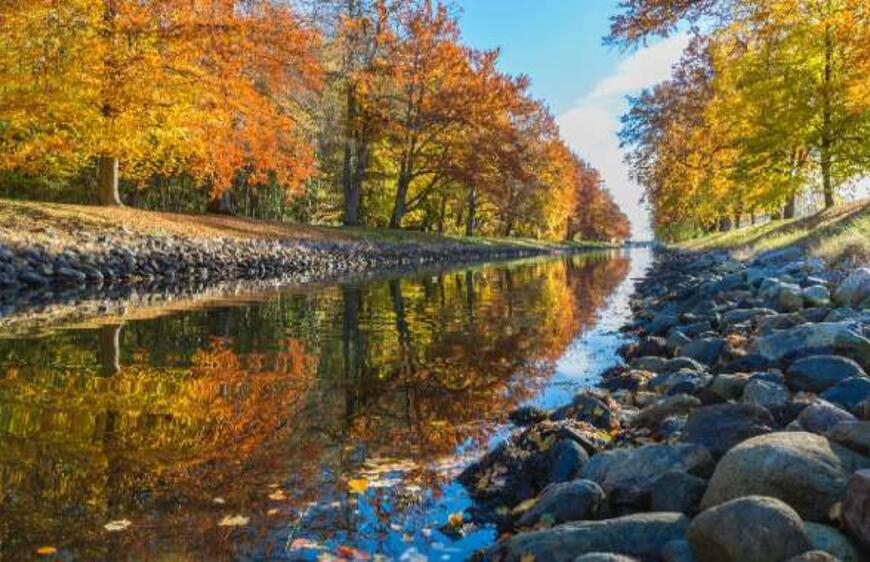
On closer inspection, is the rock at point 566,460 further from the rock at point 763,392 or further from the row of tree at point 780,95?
the row of tree at point 780,95

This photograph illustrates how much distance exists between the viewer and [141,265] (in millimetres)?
17484

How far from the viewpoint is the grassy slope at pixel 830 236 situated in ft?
45.2

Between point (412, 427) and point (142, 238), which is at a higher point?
point (142, 238)

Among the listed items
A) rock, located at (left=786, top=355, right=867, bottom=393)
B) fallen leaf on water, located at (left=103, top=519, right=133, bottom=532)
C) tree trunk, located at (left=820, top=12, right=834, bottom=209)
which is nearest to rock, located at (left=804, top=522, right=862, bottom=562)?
rock, located at (left=786, top=355, right=867, bottom=393)

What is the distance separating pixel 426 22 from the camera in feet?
117

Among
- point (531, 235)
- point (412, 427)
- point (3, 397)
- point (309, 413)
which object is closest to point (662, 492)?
point (412, 427)

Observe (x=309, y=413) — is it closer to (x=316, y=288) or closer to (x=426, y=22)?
(x=316, y=288)

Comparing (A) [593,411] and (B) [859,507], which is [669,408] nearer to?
(A) [593,411]

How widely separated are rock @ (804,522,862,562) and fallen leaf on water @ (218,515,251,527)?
9.54ft

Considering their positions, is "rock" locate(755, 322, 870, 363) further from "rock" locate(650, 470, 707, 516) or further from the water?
"rock" locate(650, 470, 707, 516)

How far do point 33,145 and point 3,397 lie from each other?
15.0m

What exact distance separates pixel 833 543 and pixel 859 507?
185 millimetres

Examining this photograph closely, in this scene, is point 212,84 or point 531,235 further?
point 531,235

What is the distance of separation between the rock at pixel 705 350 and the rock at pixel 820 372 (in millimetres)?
2036
